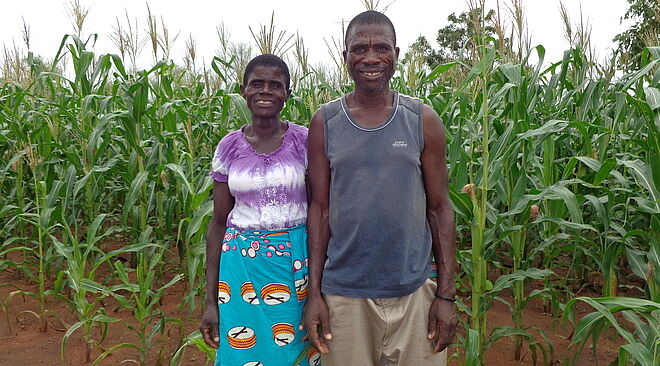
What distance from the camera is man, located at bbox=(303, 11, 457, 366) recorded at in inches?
68.6

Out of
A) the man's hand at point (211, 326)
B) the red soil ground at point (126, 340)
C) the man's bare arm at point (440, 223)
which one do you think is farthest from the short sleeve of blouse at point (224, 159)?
the red soil ground at point (126, 340)

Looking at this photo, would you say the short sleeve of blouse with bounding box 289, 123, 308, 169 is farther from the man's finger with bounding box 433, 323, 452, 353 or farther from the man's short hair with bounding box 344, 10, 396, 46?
the man's finger with bounding box 433, 323, 452, 353

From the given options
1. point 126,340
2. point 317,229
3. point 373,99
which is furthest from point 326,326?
point 126,340

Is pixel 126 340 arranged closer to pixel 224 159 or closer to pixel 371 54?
pixel 224 159

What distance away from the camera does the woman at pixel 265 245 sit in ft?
6.31

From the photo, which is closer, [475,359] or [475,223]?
[475,359]

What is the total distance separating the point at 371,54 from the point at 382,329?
0.91 metres

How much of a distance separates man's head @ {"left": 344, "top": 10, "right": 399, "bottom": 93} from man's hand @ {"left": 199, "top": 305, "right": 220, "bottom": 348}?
3.35 ft

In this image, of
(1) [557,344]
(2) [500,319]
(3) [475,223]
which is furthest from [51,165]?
(1) [557,344]

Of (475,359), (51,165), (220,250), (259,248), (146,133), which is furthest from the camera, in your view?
(146,133)

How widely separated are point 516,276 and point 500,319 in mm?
1202

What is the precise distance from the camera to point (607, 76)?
10.6ft

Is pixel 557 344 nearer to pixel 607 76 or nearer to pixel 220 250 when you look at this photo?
pixel 607 76

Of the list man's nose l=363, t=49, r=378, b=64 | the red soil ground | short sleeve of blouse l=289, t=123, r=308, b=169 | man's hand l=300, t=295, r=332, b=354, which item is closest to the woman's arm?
Result: short sleeve of blouse l=289, t=123, r=308, b=169
